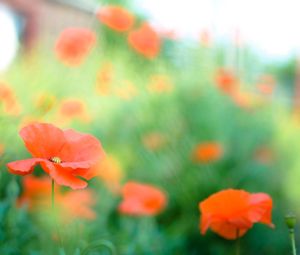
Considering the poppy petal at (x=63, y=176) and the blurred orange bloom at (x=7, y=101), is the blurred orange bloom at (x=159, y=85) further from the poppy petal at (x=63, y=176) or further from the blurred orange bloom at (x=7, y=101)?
the poppy petal at (x=63, y=176)

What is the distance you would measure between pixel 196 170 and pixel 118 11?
3.02 feet

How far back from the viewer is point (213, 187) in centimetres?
276

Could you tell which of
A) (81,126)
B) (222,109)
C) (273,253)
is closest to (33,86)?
(81,126)

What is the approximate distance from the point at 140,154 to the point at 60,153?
7.18 ft

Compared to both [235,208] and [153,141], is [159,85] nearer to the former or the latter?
[153,141]

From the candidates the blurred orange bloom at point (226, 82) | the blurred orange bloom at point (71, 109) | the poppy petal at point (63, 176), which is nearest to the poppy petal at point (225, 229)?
the poppy petal at point (63, 176)

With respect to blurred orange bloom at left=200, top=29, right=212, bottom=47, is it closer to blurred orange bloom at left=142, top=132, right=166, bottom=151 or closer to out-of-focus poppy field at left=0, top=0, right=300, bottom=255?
out-of-focus poppy field at left=0, top=0, right=300, bottom=255

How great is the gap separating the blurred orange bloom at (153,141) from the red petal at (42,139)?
7.44ft

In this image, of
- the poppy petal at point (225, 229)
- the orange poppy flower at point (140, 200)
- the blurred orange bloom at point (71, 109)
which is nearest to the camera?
the poppy petal at point (225, 229)

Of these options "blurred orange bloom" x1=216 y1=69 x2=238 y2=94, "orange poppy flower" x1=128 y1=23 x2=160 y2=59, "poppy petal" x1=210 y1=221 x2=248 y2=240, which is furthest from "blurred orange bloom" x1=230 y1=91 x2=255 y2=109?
"poppy petal" x1=210 y1=221 x2=248 y2=240

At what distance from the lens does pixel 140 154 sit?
10.4ft

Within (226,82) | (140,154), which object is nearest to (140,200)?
(140,154)

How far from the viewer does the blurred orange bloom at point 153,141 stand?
3264 mm

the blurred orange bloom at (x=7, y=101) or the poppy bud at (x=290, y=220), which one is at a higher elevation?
the poppy bud at (x=290, y=220)
